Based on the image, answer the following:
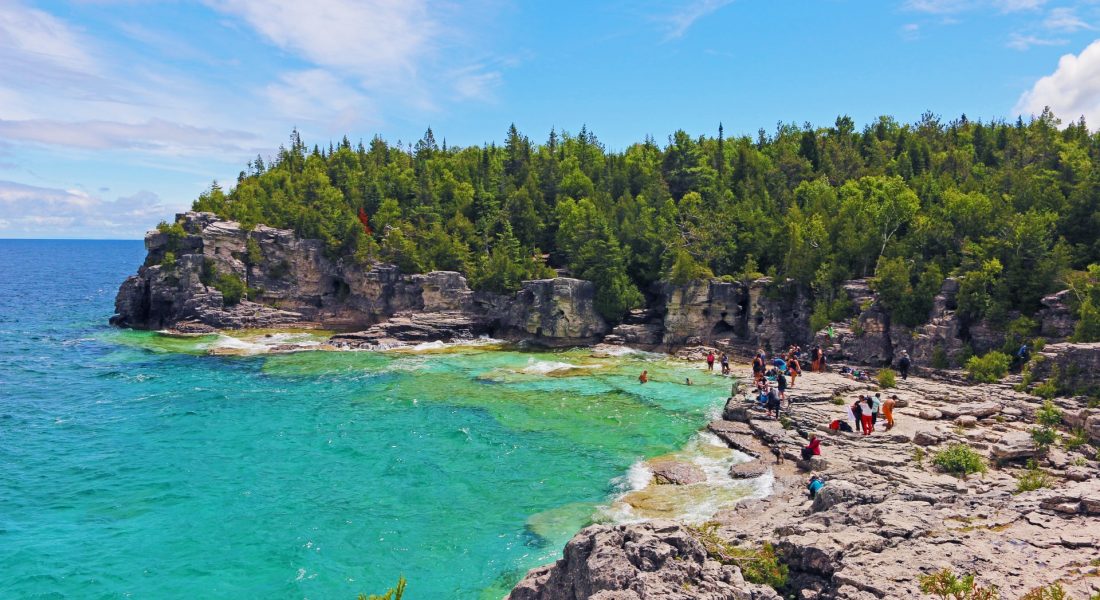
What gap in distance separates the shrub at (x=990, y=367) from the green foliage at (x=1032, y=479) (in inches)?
554

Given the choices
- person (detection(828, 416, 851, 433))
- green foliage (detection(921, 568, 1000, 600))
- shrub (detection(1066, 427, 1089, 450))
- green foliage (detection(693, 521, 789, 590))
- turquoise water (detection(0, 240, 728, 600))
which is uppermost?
green foliage (detection(921, 568, 1000, 600))

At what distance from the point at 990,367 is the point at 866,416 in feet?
46.1

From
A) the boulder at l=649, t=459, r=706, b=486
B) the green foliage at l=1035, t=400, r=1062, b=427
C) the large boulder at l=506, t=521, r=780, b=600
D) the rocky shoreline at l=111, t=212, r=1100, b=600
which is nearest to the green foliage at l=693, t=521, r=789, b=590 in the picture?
the rocky shoreline at l=111, t=212, r=1100, b=600

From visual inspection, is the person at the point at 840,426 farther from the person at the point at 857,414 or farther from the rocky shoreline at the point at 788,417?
the rocky shoreline at the point at 788,417

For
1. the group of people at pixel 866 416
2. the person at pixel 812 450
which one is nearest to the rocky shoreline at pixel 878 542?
the person at pixel 812 450

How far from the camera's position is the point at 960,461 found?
24359mm

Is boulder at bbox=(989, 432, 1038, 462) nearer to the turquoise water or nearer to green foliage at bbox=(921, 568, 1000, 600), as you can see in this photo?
the turquoise water

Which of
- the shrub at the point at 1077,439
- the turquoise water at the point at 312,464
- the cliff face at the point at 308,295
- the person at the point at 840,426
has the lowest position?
the turquoise water at the point at 312,464

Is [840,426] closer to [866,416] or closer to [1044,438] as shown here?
[866,416]

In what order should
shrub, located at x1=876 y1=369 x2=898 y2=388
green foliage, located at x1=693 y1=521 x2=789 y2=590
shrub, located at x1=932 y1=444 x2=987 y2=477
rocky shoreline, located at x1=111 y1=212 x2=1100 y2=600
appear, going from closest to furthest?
rocky shoreline, located at x1=111 y1=212 x2=1100 y2=600 < green foliage, located at x1=693 y1=521 x2=789 y2=590 < shrub, located at x1=932 y1=444 x2=987 y2=477 < shrub, located at x1=876 y1=369 x2=898 y2=388

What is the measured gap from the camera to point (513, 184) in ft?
Answer: 289

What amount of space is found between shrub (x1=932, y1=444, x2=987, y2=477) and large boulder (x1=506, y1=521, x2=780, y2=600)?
15.4m

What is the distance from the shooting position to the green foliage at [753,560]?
1389 centimetres

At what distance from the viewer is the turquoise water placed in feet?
73.1
